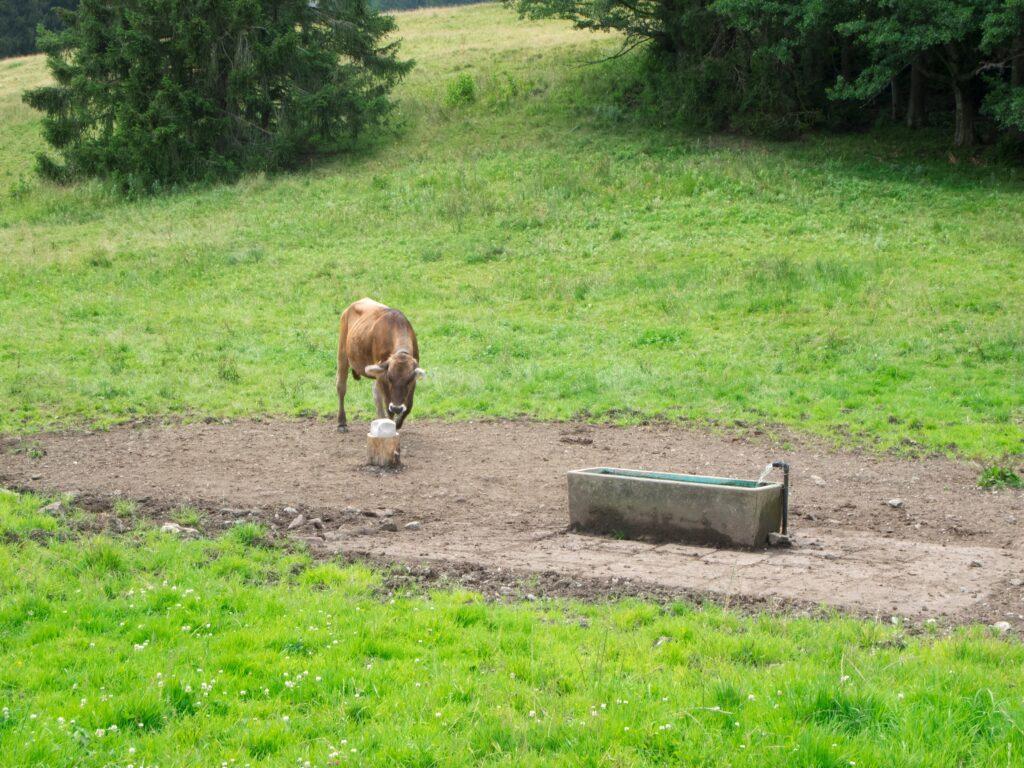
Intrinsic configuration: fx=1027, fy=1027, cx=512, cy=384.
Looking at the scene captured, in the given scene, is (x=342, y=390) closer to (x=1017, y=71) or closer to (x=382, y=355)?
(x=382, y=355)

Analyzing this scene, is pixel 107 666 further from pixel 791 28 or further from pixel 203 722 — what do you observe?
pixel 791 28

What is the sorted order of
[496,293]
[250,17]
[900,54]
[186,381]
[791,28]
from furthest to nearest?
[250,17] → [791,28] → [900,54] → [496,293] → [186,381]

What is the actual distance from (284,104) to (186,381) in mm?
23392

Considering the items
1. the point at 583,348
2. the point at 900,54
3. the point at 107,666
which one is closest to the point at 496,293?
the point at 583,348

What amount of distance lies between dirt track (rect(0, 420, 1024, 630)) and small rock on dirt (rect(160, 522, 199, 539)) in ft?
1.86

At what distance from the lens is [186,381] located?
54.3ft

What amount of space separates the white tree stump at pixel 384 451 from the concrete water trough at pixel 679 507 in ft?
9.83

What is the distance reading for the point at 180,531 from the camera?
890 centimetres

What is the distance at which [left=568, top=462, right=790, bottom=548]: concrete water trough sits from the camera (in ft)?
27.6

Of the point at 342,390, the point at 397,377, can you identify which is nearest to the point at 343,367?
the point at 342,390

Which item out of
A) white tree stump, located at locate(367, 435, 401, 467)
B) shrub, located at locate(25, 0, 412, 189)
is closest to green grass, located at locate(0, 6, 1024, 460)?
shrub, located at locate(25, 0, 412, 189)

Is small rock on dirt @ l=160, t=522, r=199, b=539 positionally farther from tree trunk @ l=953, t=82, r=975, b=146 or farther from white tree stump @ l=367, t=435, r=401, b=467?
tree trunk @ l=953, t=82, r=975, b=146

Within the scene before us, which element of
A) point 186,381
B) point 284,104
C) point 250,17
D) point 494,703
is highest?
point 250,17

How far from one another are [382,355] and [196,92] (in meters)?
27.3
